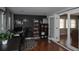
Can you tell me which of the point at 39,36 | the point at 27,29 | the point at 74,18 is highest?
the point at 74,18

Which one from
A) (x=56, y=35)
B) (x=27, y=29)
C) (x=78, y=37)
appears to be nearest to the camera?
(x=78, y=37)

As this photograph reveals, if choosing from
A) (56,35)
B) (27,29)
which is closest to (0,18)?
(56,35)

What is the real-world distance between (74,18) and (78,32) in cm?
73

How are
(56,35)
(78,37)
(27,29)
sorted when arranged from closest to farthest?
1. (78,37)
2. (56,35)
3. (27,29)

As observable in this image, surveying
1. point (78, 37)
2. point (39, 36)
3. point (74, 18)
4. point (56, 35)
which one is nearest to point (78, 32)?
point (78, 37)

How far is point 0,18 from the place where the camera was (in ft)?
14.5

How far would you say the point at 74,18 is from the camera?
5207 mm
